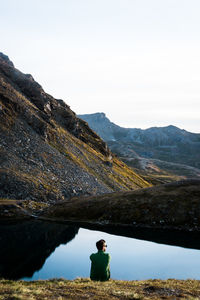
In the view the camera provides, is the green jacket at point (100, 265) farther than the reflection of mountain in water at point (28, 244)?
No

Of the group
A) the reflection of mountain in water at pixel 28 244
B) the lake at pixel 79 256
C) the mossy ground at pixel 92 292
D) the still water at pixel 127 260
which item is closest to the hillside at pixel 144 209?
the reflection of mountain in water at pixel 28 244

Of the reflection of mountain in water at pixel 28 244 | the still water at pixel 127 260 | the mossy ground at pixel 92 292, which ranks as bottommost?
the reflection of mountain in water at pixel 28 244

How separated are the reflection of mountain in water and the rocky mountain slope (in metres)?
20.4

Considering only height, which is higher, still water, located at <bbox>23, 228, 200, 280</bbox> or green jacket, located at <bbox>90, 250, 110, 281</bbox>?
green jacket, located at <bbox>90, 250, 110, 281</bbox>

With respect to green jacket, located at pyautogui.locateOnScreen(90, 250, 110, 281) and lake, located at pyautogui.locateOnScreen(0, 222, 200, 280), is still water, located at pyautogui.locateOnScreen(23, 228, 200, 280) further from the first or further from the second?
green jacket, located at pyautogui.locateOnScreen(90, 250, 110, 281)

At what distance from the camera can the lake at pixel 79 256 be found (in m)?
36.1

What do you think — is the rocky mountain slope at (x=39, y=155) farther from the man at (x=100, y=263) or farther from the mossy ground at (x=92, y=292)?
the mossy ground at (x=92, y=292)

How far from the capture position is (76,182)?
101 meters

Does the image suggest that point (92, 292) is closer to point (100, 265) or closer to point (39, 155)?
point (100, 265)

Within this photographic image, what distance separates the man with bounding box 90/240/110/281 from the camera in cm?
1985

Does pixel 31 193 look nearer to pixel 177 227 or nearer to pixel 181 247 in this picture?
pixel 177 227

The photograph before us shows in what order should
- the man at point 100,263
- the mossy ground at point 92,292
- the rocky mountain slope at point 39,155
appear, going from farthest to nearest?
1. the rocky mountain slope at point 39,155
2. the man at point 100,263
3. the mossy ground at point 92,292

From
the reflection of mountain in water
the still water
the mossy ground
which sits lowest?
the reflection of mountain in water

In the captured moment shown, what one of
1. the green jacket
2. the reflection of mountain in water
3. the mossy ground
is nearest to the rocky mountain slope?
the reflection of mountain in water
